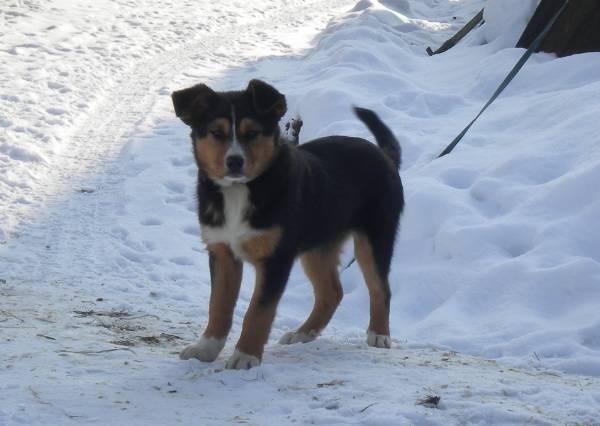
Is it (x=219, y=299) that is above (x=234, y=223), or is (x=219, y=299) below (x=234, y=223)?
below

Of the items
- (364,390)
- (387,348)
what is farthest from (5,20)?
(364,390)

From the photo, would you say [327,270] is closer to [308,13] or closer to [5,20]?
[5,20]

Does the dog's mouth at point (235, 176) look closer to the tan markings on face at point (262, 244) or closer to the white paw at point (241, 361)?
the tan markings on face at point (262, 244)

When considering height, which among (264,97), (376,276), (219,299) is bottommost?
(376,276)

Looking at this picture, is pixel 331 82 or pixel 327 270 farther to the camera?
pixel 331 82

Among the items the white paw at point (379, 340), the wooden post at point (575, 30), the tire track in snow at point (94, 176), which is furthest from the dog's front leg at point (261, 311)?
the wooden post at point (575, 30)

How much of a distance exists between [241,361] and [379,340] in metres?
1.23

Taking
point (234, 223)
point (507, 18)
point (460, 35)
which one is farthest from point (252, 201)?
point (460, 35)

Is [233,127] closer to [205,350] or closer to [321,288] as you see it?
[205,350]

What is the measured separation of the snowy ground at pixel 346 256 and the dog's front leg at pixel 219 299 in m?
0.14

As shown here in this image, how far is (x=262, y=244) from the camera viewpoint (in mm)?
4844

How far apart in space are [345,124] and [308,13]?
Result: 1051cm

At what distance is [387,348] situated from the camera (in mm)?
5660

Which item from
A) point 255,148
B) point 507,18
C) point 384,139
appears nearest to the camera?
point 255,148
